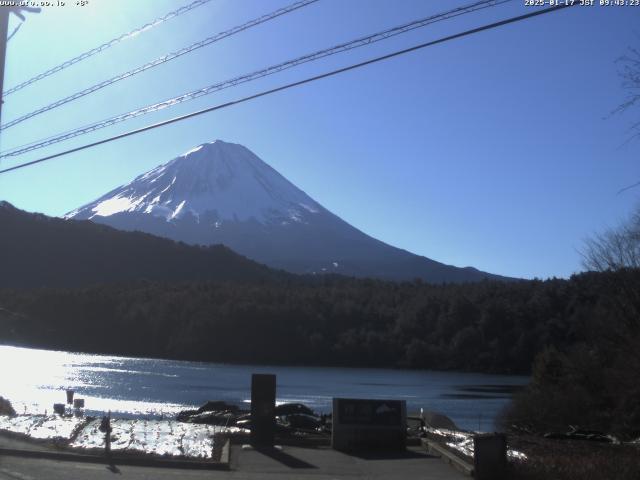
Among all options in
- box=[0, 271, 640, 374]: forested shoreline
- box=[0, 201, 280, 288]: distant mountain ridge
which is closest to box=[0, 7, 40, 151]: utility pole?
box=[0, 271, 640, 374]: forested shoreline

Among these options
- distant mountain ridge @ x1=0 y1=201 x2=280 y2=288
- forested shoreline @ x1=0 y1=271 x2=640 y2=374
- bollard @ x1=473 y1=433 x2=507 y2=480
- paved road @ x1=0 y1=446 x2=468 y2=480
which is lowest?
paved road @ x1=0 y1=446 x2=468 y2=480

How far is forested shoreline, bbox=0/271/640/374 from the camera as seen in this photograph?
8531cm

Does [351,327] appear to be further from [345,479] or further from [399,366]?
[345,479]

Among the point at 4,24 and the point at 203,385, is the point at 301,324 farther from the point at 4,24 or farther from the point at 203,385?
the point at 4,24

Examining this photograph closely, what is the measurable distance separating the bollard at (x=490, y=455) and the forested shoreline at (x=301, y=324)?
6806cm

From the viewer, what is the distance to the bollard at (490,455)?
44.1 feet

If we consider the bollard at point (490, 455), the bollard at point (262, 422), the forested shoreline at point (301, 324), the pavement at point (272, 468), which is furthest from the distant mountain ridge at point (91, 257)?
the bollard at point (490, 455)

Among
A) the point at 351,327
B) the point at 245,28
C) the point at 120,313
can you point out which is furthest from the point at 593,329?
the point at 120,313

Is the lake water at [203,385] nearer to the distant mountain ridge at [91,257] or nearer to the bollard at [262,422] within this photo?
the bollard at [262,422]

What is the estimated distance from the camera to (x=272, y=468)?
15.0 metres

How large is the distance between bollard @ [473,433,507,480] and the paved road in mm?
900

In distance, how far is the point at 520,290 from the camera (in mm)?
88000

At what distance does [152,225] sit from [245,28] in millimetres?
188392

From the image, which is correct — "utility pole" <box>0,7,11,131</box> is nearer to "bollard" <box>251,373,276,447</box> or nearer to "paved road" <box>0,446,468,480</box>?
"paved road" <box>0,446,468,480</box>
